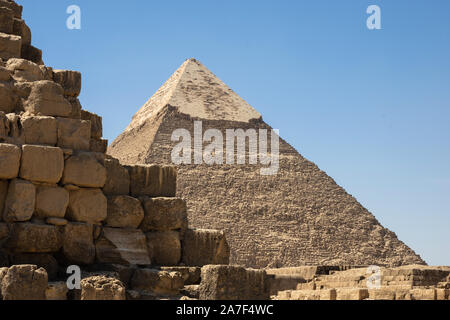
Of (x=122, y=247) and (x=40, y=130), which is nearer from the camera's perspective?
(x=40, y=130)

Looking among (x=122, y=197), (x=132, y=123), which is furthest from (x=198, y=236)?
(x=132, y=123)

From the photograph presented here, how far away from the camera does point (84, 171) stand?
740cm

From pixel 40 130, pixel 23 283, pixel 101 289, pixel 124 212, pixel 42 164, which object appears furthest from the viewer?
pixel 124 212

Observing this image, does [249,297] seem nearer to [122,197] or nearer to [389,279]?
[122,197]

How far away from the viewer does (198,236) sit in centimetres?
813

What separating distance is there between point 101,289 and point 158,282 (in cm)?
63

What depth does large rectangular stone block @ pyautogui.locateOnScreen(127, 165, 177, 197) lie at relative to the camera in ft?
26.5

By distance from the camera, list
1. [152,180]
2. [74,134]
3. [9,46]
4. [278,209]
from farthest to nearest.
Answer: [278,209] < [152,180] < [9,46] < [74,134]

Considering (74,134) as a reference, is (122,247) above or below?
below

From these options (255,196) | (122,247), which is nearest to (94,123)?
(122,247)

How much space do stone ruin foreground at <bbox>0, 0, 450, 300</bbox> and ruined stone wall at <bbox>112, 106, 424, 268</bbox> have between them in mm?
126783

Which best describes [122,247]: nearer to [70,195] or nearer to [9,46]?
[70,195]
